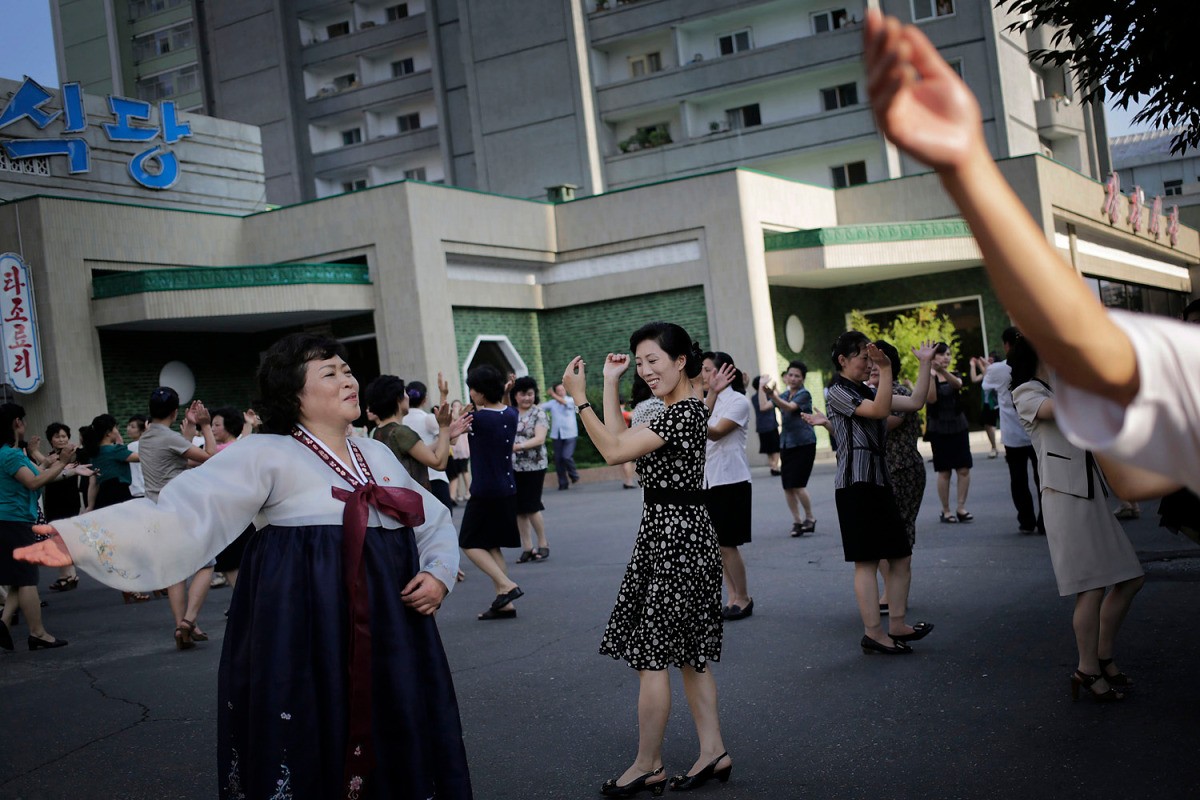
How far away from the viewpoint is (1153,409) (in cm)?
146

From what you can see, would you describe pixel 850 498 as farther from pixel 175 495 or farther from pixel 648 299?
pixel 648 299

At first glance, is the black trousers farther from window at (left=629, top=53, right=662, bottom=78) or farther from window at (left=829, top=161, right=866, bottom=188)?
window at (left=629, top=53, right=662, bottom=78)

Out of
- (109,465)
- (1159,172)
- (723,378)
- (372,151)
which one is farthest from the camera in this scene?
(1159,172)

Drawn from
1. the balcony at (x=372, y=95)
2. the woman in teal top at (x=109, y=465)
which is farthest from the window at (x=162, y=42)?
the woman in teal top at (x=109, y=465)

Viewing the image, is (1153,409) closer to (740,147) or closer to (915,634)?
(915,634)

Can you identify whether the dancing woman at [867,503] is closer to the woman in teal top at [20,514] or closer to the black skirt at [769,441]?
the woman in teal top at [20,514]

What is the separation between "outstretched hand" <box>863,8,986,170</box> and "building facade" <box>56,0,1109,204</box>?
3100cm

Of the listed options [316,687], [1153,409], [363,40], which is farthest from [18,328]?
[363,40]

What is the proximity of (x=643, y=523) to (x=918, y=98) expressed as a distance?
3562 millimetres

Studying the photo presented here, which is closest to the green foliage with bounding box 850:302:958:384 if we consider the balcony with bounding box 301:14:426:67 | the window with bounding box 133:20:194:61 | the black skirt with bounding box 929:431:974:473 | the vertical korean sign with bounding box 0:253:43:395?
the black skirt with bounding box 929:431:974:473

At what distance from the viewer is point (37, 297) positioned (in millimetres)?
20719

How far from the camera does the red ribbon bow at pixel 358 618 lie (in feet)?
11.4

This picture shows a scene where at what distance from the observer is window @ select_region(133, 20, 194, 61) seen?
47.9 metres

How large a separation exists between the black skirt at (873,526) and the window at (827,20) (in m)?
29.2
